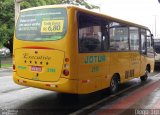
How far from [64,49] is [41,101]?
6.48 ft

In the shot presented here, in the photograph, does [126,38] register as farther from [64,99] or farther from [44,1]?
[44,1]

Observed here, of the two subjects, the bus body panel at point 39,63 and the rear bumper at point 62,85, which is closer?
the rear bumper at point 62,85

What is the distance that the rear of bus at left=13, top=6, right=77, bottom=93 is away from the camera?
29.4 feet

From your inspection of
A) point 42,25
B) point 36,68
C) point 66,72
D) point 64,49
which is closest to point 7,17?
point 42,25

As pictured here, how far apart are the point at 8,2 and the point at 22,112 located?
25.7 metres

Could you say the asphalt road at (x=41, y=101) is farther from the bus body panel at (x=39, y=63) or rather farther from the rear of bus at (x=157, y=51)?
the rear of bus at (x=157, y=51)

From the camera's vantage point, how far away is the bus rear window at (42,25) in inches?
360

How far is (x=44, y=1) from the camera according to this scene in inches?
1390

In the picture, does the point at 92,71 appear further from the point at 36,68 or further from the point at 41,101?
the point at 41,101

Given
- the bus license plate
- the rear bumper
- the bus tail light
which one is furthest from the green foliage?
the bus tail light

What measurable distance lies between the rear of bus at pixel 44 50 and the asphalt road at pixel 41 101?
556 mm

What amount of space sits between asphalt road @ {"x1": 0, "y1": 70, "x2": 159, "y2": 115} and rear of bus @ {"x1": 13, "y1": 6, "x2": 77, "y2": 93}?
56cm

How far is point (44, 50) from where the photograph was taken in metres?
9.29

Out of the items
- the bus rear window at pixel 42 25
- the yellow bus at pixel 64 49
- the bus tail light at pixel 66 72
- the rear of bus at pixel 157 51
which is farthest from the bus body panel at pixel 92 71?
the rear of bus at pixel 157 51
